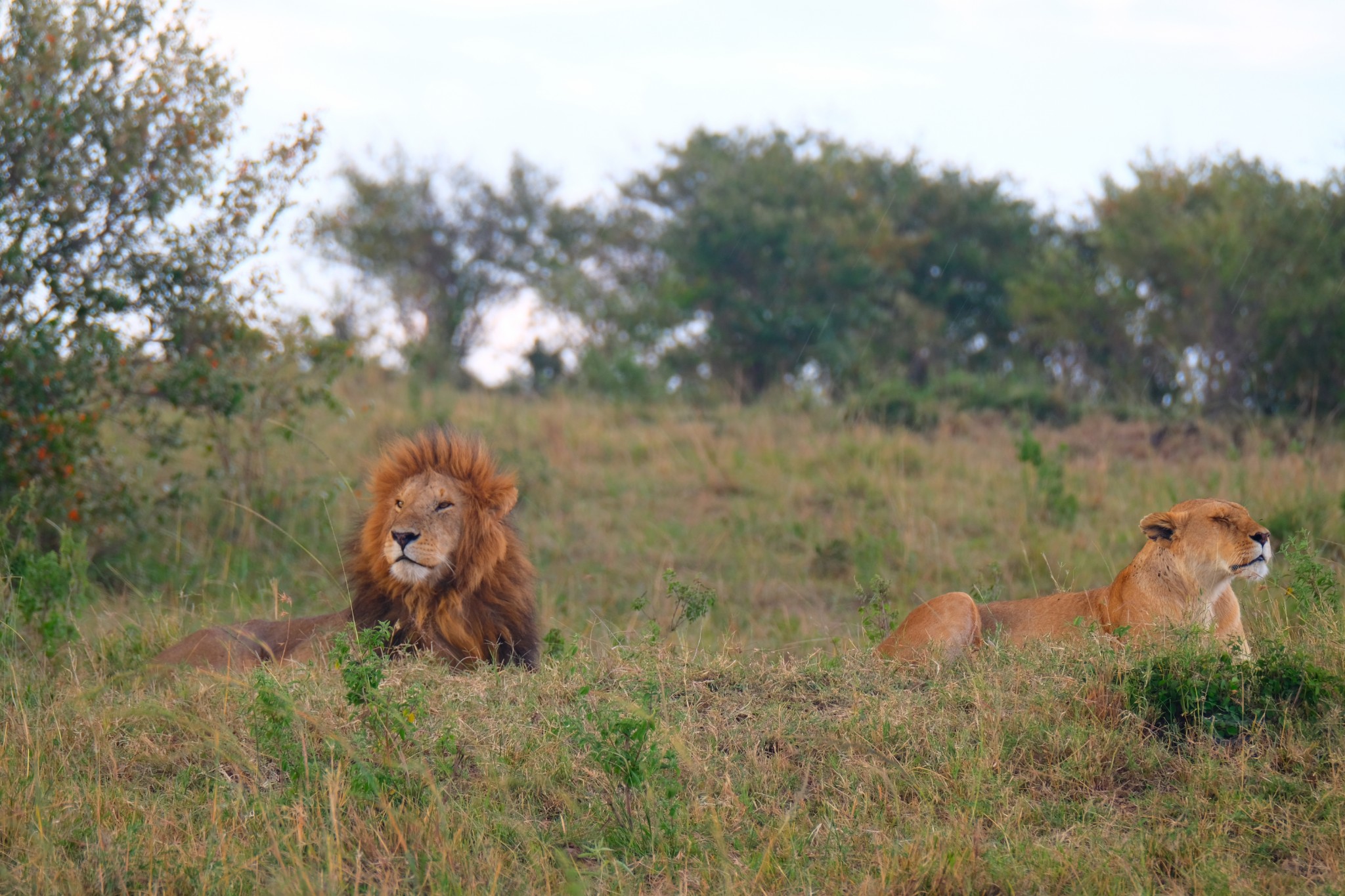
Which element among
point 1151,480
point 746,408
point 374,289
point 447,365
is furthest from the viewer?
point 374,289

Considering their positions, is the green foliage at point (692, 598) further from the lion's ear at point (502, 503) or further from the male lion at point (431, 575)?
the lion's ear at point (502, 503)

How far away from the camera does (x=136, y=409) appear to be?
9555mm

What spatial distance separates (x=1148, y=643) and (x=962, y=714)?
2.68 feet

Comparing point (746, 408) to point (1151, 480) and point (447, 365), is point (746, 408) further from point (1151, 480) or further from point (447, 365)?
point (447, 365)

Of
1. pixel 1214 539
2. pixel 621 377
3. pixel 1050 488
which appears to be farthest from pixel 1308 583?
pixel 621 377

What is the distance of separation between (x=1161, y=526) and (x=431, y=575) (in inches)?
130

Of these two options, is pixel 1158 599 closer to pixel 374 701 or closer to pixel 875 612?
pixel 875 612

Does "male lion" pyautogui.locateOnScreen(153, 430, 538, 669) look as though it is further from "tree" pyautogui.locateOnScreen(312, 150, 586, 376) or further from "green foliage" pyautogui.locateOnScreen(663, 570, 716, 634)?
"tree" pyautogui.locateOnScreen(312, 150, 586, 376)

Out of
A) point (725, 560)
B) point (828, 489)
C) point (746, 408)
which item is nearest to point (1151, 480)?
point (828, 489)

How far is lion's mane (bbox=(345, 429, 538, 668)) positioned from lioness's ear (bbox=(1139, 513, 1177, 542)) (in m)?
2.87

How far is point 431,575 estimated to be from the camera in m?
5.94

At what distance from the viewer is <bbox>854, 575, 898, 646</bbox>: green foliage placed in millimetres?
5934

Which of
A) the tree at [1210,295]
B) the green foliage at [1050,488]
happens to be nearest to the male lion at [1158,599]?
the green foliage at [1050,488]

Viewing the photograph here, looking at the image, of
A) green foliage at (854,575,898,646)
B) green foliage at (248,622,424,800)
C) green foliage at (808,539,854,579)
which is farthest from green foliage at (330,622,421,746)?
green foliage at (808,539,854,579)
